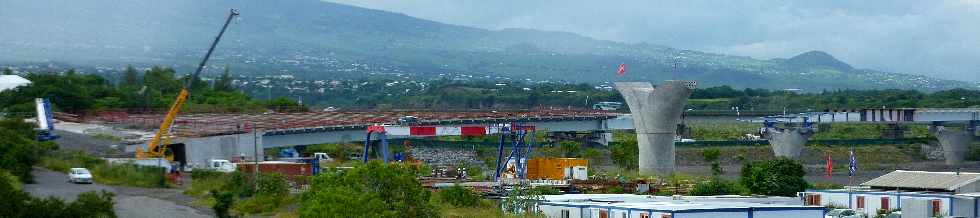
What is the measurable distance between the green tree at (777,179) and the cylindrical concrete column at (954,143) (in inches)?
1427

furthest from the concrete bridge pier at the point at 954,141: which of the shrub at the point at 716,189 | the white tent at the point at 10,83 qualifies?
the white tent at the point at 10,83

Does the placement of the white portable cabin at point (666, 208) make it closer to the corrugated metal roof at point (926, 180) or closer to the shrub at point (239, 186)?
the corrugated metal roof at point (926, 180)

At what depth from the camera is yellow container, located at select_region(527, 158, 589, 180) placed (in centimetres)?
6600

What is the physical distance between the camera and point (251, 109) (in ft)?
313

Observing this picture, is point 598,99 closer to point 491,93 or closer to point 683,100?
point 491,93

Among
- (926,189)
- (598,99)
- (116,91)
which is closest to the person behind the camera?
(926,189)

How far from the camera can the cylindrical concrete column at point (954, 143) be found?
3634 inches

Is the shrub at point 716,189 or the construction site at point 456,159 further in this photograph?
the shrub at point 716,189

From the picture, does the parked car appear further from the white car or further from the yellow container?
the white car

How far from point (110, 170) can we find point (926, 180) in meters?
26.4

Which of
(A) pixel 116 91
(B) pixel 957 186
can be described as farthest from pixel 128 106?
(B) pixel 957 186

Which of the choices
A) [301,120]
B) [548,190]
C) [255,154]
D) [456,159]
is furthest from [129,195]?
[456,159]

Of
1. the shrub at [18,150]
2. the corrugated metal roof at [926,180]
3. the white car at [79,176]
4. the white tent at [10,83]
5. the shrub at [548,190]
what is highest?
the white tent at [10,83]

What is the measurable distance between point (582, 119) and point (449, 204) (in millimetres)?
44207
